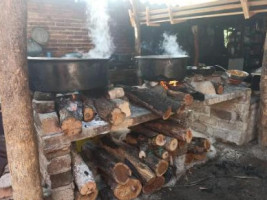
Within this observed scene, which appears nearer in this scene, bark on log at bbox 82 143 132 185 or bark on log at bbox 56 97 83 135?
bark on log at bbox 56 97 83 135

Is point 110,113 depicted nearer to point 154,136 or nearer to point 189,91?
point 154,136

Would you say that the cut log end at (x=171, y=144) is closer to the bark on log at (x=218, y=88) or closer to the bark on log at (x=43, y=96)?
the bark on log at (x=218, y=88)

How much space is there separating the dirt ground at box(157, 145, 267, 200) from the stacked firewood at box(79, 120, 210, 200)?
0.28m

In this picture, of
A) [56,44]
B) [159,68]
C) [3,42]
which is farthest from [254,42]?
[3,42]

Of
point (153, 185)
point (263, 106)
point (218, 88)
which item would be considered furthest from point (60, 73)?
point (263, 106)

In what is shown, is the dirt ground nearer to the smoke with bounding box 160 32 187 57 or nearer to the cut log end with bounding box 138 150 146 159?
the cut log end with bounding box 138 150 146 159

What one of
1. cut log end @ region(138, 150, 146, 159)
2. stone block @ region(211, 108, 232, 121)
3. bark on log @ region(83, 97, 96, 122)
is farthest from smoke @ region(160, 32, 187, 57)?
bark on log @ region(83, 97, 96, 122)

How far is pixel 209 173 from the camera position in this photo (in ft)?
13.3

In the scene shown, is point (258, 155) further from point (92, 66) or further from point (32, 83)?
Answer: point (32, 83)

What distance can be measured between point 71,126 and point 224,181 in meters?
2.64

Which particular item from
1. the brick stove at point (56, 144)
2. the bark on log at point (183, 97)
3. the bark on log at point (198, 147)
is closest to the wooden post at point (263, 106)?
the bark on log at point (198, 147)

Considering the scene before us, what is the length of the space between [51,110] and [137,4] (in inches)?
191

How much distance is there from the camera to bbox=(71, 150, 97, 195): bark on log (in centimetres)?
266

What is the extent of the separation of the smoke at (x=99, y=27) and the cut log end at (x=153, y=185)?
3.94 meters
